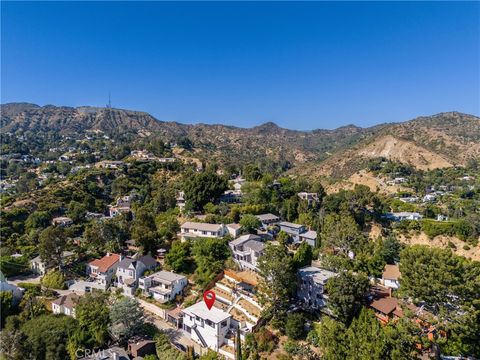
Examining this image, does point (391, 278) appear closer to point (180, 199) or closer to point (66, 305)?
point (66, 305)

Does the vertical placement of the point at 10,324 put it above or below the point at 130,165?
below

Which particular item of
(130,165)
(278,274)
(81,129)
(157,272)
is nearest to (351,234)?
(278,274)

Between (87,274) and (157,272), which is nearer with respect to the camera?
(157,272)

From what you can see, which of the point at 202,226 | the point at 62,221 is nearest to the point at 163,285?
the point at 202,226

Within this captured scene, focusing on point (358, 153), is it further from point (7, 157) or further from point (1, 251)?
point (7, 157)

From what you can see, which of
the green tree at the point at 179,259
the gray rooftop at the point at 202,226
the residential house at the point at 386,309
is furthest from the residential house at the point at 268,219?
the residential house at the point at 386,309

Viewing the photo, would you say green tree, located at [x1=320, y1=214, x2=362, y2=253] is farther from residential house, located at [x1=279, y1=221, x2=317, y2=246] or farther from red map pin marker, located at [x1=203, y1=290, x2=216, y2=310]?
red map pin marker, located at [x1=203, y1=290, x2=216, y2=310]
